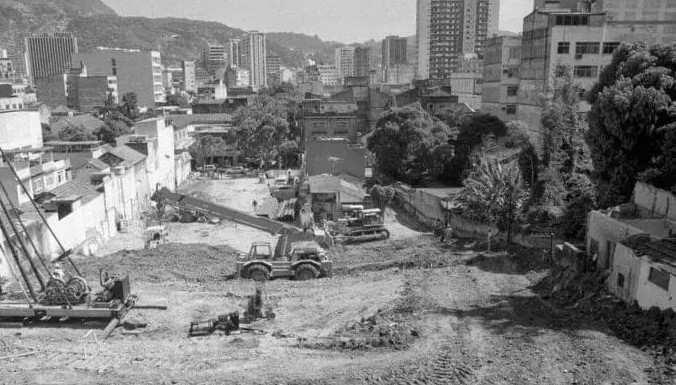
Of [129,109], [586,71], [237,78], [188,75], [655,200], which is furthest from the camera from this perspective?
[237,78]

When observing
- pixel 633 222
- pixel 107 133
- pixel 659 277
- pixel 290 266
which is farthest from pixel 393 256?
pixel 107 133

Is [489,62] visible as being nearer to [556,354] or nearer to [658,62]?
[658,62]

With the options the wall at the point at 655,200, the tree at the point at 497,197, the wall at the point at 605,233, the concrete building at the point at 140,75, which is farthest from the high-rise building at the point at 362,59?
the wall at the point at 605,233

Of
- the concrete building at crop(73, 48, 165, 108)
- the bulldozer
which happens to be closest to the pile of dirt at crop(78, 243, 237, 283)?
the bulldozer

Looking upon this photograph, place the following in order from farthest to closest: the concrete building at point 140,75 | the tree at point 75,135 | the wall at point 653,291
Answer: the concrete building at point 140,75
the tree at point 75,135
the wall at point 653,291

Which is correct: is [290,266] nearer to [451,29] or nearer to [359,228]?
[359,228]

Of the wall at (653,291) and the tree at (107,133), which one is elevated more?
the wall at (653,291)

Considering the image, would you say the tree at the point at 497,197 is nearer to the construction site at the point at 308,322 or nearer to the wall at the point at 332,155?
the construction site at the point at 308,322
